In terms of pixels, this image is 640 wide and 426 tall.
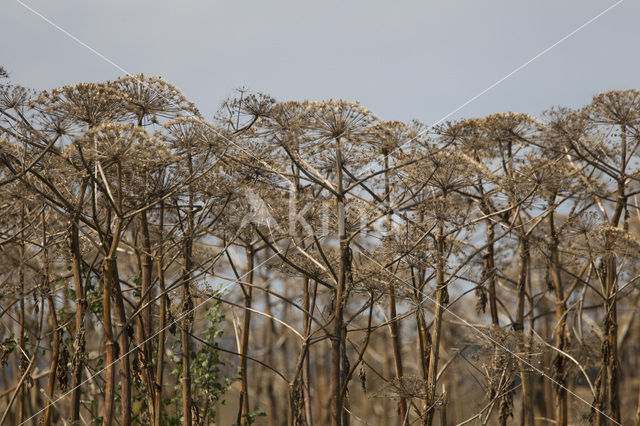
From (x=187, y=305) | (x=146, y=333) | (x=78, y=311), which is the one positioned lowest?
(x=146, y=333)

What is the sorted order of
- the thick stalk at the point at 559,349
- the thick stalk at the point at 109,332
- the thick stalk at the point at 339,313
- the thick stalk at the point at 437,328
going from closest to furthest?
the thick stalk at the point at 109,332 < the thick stalk at the point at 339,313 < the thick stalk at the point at 437,328 < the thick stalk at the point at 559,349

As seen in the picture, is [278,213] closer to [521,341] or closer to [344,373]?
[344,373]

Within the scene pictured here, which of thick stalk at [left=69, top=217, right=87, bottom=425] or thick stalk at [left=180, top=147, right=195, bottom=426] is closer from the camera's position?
thick stalk at [left=69, top=217, right=87, bottom=425]

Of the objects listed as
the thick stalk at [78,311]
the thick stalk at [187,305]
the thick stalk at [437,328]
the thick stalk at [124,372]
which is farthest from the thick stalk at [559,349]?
the thick stalk at [78,311]

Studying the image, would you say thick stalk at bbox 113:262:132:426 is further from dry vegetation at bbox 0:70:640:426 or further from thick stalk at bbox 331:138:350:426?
thick stalk at bbox 331:138:350:426

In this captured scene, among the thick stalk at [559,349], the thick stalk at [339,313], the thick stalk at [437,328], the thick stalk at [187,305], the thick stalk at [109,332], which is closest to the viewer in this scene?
the thick stalk at [109,332]

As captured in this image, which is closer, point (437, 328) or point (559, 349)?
point (437, 328)

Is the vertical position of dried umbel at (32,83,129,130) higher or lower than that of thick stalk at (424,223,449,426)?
higher

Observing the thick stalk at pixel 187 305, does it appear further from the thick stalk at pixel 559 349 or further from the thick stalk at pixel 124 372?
the thick stalk at pixel 559 349

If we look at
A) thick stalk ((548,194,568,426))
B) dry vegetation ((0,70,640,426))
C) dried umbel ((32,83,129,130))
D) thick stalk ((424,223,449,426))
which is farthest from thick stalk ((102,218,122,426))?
thick stalk ((548,194,568,426))

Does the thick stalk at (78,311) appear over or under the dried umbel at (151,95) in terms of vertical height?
under

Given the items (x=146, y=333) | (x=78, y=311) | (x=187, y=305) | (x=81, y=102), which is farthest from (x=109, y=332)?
(x=81, y=102)

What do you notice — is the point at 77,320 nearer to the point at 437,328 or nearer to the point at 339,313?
the point at 339,313

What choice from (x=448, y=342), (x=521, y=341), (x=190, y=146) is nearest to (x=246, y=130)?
(x=190, y=146)
